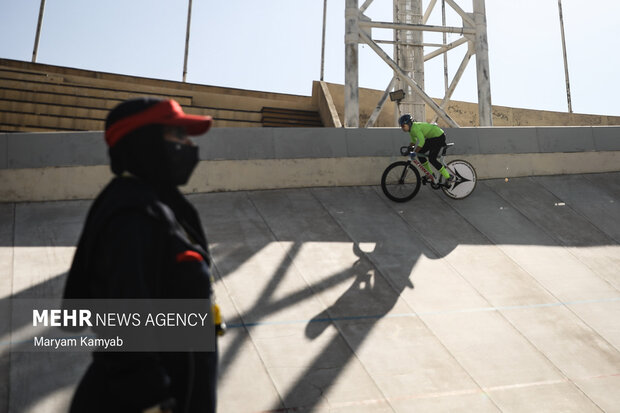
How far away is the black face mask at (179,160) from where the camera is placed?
6.84ft

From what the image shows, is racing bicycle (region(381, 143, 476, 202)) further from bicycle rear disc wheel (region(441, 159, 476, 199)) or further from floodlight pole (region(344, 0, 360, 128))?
floodlight pole (region(344, 0, 360, 128))

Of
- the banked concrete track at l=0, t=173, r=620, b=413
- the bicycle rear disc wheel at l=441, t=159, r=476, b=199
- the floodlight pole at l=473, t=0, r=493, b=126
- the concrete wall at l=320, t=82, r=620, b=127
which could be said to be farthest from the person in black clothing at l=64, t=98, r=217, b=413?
the concrete wall at l=320, t=82, r=620, b=127

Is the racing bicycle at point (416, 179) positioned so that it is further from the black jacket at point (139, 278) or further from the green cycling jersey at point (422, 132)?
the black jacket at point (139, 278)

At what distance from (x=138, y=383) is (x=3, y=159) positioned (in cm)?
891

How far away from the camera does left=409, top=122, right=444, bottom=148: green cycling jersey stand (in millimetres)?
9984

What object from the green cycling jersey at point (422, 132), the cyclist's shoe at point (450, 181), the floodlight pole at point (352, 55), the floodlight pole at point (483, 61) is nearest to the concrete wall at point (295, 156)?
the green cycling jersey at point (422, 132)

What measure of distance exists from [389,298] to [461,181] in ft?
14.5

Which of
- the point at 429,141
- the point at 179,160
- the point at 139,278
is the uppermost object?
the point at 429,141

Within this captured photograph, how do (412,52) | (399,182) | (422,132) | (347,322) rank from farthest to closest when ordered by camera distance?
(412,52) → (399,182) → (422,132) → (347,322)

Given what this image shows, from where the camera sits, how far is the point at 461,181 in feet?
34.4

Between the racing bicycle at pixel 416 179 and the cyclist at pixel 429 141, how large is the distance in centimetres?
10

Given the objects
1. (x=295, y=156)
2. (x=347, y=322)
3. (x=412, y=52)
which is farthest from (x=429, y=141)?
(x=412, y=52)

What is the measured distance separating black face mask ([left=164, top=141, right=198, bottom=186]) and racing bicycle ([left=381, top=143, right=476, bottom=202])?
8230mm

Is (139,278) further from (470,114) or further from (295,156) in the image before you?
(470,114)
